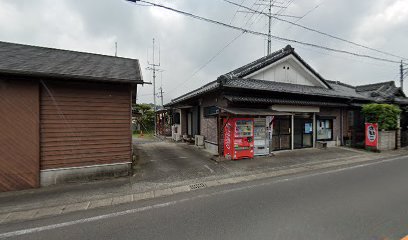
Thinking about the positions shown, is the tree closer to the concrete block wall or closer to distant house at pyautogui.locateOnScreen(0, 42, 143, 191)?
distant house at pyautogui.locateOnScreen(0, 42, 143, 191)

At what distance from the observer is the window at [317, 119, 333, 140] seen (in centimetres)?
1278

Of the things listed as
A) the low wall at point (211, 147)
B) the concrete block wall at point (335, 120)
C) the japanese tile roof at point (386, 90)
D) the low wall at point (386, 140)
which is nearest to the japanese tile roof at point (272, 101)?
the concrete block wall at point (335, 120)

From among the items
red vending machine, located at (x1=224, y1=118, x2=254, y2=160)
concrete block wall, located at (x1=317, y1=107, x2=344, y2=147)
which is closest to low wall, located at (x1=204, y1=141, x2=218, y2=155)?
red vending machine, located at (x1=224, y1=118, x2=254, y2=160)

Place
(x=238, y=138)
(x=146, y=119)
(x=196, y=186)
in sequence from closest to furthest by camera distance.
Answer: (x=196, y=186), (x=238, y=138), (x=146, y=119)

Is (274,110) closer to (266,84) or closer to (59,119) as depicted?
(266,84)

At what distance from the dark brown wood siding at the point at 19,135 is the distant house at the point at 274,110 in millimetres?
7069

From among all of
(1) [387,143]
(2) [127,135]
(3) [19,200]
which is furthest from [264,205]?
(1) [387,143]

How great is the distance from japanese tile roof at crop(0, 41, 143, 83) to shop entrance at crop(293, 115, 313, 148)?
10154mm

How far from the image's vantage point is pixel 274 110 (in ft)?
34.3

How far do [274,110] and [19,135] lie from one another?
11.0 m

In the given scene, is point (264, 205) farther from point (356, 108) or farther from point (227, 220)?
point (356, 108)

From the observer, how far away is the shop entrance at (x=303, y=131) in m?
11.9

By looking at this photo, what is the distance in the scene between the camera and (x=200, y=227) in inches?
134

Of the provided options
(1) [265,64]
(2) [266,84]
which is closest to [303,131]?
(2) [266,84]
